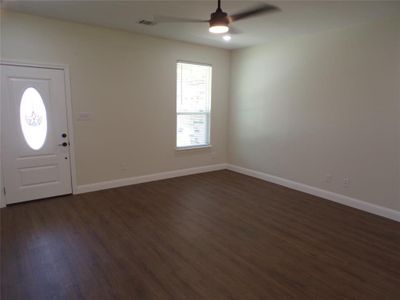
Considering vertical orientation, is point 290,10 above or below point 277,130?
above

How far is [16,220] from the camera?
134 inches

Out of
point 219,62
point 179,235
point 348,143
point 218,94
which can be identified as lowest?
point 179,235

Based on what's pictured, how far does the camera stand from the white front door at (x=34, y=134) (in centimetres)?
371

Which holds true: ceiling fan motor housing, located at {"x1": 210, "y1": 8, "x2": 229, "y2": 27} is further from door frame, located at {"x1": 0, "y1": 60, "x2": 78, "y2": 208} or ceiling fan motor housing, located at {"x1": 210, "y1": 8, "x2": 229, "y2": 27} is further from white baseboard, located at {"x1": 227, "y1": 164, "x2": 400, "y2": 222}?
white baseboard, located at {"x1": 227, "y1": 164, "x2": 400, "y2": 222}

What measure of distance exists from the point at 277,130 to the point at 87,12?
12.2ft

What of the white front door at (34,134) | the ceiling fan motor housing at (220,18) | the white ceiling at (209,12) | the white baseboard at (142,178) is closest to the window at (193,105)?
the white baseboard at (142,178)

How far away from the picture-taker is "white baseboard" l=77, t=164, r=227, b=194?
450 centimetres

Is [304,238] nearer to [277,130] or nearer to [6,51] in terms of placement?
[277,130]

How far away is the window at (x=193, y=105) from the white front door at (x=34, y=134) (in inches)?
86.8

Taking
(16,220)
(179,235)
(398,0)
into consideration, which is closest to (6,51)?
(16,220)

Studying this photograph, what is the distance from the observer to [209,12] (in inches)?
132

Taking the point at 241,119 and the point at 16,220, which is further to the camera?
the point at 241,119

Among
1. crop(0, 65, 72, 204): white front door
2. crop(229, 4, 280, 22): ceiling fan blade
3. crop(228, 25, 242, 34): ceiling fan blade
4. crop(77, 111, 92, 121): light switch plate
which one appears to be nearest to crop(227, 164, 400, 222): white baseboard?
crop(228, 25, 242, 34): ceiling fan blade

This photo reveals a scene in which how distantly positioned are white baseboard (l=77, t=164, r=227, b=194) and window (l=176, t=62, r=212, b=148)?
557 millimetres
